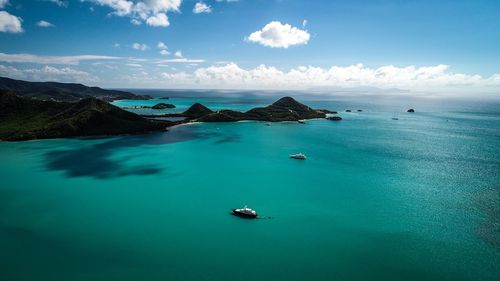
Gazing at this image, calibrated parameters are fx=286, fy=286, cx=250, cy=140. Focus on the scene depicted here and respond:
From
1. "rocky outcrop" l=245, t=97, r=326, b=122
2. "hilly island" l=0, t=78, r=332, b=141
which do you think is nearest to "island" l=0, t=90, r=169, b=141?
"hilly island" l=0, t=78, r=332, b=141

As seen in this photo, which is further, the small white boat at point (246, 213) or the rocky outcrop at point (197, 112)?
the rocky outcrop at point (197, 112)

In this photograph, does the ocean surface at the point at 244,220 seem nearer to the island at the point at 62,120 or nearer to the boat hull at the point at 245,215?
the boat hull at the point at 245,215

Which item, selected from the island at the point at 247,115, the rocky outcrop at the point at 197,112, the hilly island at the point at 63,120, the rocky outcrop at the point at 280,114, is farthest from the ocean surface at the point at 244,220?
the rocky outcrop at the point at 197,112

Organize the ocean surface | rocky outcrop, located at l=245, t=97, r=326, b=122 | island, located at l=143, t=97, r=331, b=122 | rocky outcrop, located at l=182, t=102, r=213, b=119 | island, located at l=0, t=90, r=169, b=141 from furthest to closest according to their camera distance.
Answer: rocky outcrop, located at l=182, t=102, r=213, b=119
rocky outcrop, located at l=245, t=97, r=326, b=122
island, located at l=143, t=97, r=331, b=122
island, located at l=0, t=90, r=169, b=141
the ocean surface

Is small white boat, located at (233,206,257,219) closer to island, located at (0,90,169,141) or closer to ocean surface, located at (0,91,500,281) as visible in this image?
ocean surface, located at (0,91,500,281)

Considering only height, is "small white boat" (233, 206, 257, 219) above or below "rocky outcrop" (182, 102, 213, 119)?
below

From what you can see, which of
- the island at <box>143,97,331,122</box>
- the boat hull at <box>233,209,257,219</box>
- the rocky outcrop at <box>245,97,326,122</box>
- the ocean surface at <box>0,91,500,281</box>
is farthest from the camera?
the rocky outcrop at <box>245,97,326,122</box>

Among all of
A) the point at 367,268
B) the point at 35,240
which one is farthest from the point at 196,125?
the point at 367,268

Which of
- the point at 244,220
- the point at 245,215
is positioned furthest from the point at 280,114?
the point at 244,220
